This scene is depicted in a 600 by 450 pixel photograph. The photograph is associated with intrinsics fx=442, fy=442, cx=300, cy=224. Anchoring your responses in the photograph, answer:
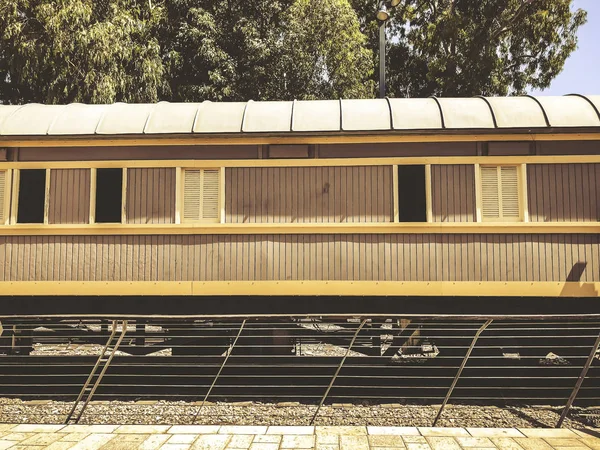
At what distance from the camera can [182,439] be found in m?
4.59

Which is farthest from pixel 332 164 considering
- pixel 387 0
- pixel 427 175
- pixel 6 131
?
pixel 387 0

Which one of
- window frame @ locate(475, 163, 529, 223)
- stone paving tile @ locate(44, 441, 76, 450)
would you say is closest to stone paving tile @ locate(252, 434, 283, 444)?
stone paving tile @ locate(44, 441, 76, 450)

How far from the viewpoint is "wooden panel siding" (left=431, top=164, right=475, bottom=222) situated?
22.3 feet

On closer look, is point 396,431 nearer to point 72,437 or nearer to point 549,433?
point 549,433

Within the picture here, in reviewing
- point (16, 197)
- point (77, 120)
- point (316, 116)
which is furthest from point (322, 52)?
point (16, 197)

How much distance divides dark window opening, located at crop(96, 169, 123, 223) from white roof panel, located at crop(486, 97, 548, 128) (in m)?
6.03

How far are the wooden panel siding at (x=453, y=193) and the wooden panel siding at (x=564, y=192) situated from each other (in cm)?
88

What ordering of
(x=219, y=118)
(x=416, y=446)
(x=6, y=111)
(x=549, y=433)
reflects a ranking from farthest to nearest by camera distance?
(x=6, y=111) → (x=219, y=118) → (x=549, y=433) → (x=416, y=446)

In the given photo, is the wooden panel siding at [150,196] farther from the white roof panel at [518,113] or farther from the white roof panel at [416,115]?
the white roof panel at [518,113]

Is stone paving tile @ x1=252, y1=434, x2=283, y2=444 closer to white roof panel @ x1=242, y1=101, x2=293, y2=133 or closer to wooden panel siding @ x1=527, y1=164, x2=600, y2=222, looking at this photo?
white roof panel @ x1=242, y1=101, x2=293, y2=133

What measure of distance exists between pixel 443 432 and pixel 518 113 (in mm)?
4910

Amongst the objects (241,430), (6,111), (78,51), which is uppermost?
(78,51)

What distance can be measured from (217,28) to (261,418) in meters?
17.5

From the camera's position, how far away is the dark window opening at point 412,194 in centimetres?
684
